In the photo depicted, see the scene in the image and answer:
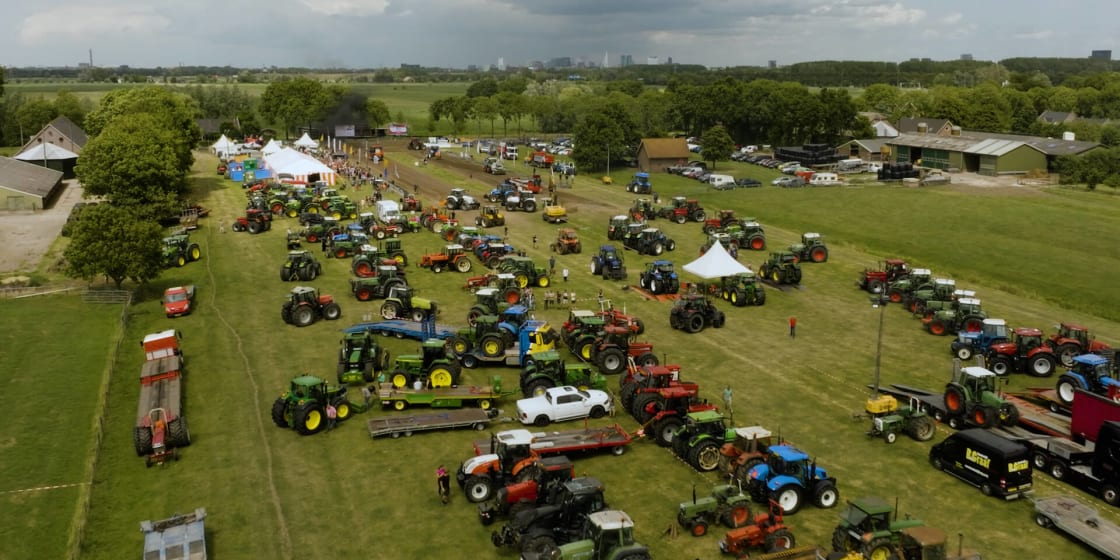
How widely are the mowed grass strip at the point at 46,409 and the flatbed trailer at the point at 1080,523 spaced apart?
67.2 feet

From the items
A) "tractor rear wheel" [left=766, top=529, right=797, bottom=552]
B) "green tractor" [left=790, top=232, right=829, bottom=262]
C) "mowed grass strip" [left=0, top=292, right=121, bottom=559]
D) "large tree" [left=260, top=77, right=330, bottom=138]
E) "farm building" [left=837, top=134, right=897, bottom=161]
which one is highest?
"large tree" [left=260, top=77, right=330, bottom=138]

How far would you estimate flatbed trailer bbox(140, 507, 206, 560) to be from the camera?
48.6 feet

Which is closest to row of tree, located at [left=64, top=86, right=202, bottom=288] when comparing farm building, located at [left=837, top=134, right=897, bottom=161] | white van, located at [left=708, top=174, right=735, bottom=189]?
white van, located at [left=708, top=174, right=735, bottom=189]

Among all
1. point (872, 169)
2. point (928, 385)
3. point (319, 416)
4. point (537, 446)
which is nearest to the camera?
point (537, 446)

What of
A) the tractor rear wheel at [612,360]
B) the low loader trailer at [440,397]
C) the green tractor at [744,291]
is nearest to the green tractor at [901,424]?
the tractor rear wheel at [612,360]

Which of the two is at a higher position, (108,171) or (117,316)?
(108,171)

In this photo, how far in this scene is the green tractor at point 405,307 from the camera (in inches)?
1216

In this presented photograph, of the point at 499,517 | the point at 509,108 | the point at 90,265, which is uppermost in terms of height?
the point at 509,108

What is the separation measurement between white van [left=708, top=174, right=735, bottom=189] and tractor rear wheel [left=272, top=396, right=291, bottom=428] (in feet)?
169

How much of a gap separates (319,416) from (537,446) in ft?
21.2

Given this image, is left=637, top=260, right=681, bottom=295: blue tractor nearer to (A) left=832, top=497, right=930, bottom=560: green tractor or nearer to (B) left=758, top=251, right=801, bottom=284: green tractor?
(B) left=758, top=251, right=801, bottom=284: green tractor

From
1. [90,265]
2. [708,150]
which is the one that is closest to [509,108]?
[708,150]

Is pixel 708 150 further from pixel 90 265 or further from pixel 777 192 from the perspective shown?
pixel 90 265

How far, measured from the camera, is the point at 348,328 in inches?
1188
